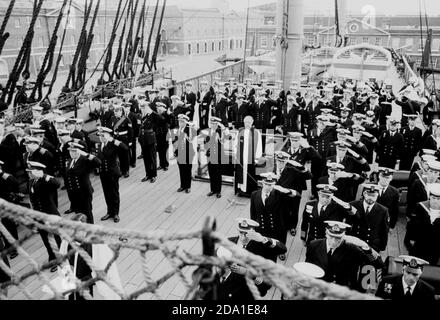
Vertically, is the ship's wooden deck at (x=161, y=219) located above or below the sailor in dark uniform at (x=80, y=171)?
below

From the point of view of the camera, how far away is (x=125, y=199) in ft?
27.9

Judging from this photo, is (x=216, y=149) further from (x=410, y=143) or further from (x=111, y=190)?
(x=410, y=143)

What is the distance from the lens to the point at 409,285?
13.1ft

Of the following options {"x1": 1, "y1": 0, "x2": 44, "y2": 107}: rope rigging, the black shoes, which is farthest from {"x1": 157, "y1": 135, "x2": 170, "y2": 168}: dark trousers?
{"x1": 1, "y1": 0, "x2": 44, "y2": 107}: rope rigging

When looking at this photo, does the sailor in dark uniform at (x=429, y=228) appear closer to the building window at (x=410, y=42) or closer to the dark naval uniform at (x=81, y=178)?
the dark naval uniform at (x=81, y=178)

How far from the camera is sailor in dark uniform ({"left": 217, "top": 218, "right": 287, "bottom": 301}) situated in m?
3.99

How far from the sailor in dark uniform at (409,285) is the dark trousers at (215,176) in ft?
15.6

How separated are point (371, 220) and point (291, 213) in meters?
1.63

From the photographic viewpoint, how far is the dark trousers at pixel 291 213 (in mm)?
6246

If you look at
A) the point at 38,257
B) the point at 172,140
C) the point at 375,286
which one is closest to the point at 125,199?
the point at 38,257

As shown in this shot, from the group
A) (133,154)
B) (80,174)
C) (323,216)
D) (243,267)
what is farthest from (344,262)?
(133,154)

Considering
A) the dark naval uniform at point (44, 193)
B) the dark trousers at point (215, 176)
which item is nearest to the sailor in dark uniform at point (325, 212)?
the dark trousers at point (215, 176)

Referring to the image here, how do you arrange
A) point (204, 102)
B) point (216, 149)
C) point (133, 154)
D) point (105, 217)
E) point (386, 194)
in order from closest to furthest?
point (386, 194)
point (105, 217)
point (216, 149)
point (133, 154)
point (204, 102)

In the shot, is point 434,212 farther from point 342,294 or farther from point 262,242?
point 342,294
